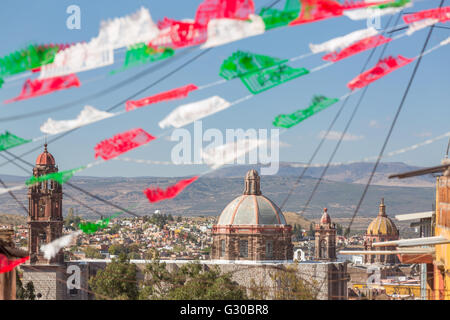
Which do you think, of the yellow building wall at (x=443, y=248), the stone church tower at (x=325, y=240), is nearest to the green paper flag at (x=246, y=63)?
the yellow building wall at (x=443, y=248)

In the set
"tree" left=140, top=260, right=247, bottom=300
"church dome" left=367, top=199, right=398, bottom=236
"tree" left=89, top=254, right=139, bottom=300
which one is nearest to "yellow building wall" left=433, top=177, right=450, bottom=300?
"tree" left=140, top=260, right=247, bottom=300

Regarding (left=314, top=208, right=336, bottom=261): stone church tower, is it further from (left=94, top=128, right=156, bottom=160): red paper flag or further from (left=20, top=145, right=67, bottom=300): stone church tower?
(left=94, top=128, right=156, bottom=160): red paper flag

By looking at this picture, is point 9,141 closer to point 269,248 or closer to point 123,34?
point 123,34

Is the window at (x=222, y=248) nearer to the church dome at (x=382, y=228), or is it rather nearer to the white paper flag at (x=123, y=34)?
the church dome at (x=382, y=228)

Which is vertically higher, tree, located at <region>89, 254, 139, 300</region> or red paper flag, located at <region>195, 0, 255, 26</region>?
red paper flag, located at <region>195, 0, 255, 26</region>

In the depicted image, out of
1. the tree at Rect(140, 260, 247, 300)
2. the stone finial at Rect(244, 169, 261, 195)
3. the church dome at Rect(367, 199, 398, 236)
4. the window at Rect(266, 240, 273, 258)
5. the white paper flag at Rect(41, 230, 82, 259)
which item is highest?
the stone finial at Rect(244, 169, 261, 195)

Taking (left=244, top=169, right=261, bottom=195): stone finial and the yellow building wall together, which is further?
(left=244, top=169, right=261, bottom=195): stone finial

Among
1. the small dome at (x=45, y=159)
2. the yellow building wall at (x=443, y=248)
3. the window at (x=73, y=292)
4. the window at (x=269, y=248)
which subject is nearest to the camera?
the yellow building wall at (x=443, y=248)
